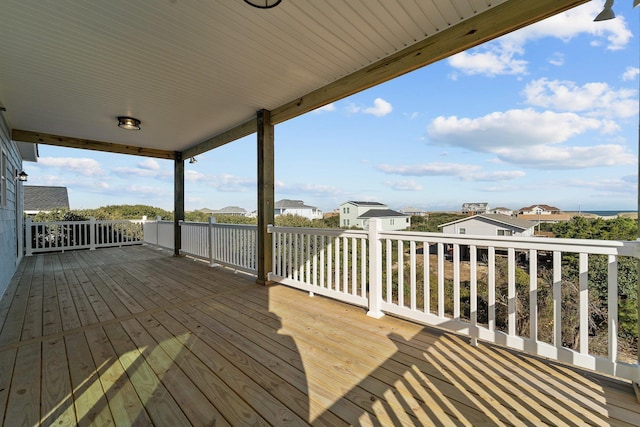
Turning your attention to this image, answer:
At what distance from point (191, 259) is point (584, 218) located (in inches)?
259

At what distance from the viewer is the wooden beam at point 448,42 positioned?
186cm

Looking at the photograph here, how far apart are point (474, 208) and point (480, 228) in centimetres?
77

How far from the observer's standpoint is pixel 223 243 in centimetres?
507

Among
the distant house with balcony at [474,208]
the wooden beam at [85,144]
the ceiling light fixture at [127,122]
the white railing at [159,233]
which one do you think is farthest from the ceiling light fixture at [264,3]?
the white railing at [159,233]

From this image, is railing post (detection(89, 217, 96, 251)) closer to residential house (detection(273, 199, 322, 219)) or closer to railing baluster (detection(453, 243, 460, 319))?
residential house (detection(273, 199, 322, 219))

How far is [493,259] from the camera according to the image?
2.01 metres

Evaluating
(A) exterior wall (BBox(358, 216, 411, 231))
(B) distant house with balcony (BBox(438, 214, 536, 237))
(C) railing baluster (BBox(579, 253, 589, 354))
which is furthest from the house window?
(C) railing baluster (BBox(579, 253, 589, 354))

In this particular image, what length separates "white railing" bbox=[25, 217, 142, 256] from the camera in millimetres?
6931

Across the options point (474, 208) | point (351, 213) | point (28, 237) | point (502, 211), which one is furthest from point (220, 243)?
point (28, 237)

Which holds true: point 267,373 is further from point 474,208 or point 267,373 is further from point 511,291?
point 474,208

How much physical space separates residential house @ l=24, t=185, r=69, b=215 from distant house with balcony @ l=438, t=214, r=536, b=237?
1566cm

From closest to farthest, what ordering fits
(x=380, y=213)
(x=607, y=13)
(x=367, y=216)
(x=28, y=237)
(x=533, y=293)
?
(x=607, y=13)
(x=533, y=293)
(x=367, y=216)
(x=380, y=213)
(x=28, y=237)

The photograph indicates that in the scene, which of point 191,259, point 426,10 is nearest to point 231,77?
point 426,10

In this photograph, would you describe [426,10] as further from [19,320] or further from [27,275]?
[27,275]
